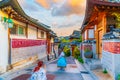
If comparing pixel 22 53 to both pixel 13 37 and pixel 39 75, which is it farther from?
pixel 39 75

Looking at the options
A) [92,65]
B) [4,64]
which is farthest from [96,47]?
[4,64]

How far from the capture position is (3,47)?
498 inches

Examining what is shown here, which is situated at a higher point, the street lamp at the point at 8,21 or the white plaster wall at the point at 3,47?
the street lamp at the point at 8,21

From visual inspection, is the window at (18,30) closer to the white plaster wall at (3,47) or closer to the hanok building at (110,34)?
the white plaster wall at (3,47)

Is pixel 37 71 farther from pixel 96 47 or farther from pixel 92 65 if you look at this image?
pixel 96 47

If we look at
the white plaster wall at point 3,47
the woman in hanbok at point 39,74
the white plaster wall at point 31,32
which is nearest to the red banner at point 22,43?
the white plaster wall at point 31,32

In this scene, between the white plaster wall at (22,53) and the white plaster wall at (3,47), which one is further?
the white plaster wall at (22,53)

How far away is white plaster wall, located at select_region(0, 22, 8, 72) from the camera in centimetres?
1231

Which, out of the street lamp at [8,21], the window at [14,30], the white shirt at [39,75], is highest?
the street lamp at [8,21]

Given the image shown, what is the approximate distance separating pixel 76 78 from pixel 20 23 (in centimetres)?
604

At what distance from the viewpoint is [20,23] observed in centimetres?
1603

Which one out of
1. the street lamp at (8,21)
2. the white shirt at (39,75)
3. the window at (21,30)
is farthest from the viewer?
the window at (21,30)

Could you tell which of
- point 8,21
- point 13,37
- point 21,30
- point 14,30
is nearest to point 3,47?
point 8,21

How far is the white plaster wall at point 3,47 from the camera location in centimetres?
1231
